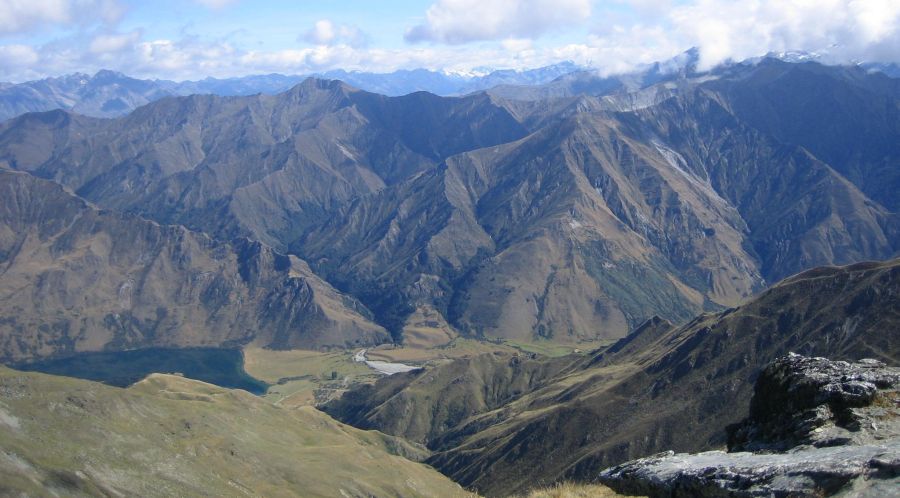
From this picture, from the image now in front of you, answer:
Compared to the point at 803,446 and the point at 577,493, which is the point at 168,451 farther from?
the point at 803,446

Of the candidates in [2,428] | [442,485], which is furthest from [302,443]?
[2,428]

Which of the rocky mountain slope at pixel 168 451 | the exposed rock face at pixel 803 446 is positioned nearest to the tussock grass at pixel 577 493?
the exposed rock face at pixel 803 446

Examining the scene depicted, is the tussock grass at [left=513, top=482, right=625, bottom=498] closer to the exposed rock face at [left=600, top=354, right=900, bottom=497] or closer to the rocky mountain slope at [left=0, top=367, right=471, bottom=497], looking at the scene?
the exposed rock face at [left=600, top=354, right=900, bottom=497]

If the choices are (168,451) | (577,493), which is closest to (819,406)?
(577,493)

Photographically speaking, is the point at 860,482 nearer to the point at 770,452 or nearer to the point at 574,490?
the point at 770,452

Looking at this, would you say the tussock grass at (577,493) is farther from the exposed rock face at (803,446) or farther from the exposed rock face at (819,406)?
the exposed rock face at (819,406)
